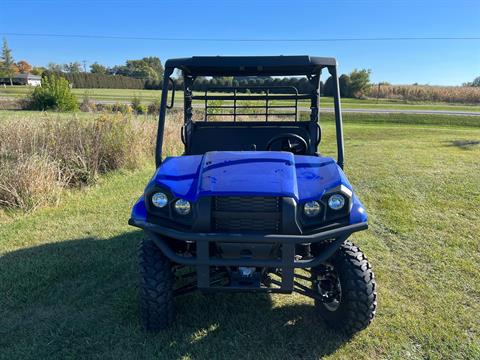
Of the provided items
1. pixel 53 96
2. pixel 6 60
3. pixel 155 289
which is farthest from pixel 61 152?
pixel 6 60

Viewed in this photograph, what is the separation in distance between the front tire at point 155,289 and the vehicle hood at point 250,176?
489 mm

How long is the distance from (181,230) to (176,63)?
4.19ft

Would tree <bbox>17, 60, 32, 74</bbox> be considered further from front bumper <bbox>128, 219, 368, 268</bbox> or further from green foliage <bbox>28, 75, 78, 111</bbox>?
front bumper <bbox>128, 219, 368, 268</bbox>

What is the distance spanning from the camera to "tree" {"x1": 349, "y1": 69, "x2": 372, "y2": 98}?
3344 centimetres

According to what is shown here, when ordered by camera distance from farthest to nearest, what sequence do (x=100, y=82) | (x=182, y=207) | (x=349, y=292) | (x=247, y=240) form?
(x=100, y=82)
(x=349, y=292)
(x=182, y=207)
(x=247, y=240)

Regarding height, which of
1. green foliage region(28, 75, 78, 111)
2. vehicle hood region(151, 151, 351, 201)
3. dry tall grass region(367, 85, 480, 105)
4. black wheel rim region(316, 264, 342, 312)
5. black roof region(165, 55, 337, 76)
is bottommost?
black wheel rim region(316, 264, 342, 312)

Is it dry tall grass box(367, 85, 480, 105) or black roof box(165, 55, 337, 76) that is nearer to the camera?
black roof box(165, 55, 337, 76)

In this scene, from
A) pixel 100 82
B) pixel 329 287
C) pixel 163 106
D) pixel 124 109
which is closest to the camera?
pixel 329 287

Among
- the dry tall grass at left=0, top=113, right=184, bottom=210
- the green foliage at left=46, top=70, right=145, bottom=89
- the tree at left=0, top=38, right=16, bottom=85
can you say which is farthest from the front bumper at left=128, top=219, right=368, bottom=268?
the tree at left=0, top=38, right=16, bottom=85

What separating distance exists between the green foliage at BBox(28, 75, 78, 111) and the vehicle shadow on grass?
16851 mm

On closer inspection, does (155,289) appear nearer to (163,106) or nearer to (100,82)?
(163,106)

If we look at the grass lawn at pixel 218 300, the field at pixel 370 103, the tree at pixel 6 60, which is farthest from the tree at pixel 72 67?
the grass lawn at pixel 218 300

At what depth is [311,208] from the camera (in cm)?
206

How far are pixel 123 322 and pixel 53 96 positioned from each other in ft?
64.5
